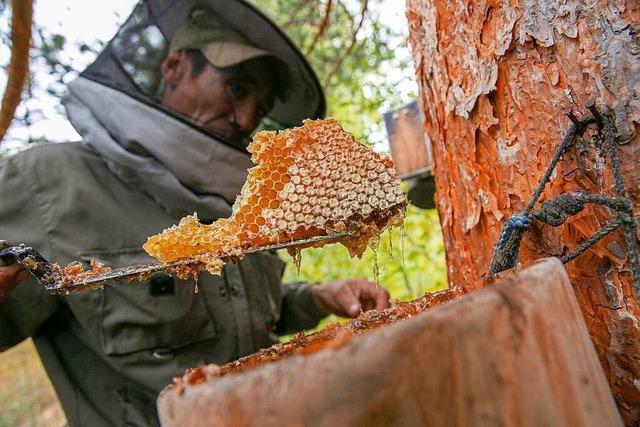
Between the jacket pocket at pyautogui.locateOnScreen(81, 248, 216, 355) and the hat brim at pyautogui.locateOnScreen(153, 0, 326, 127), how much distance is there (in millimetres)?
970

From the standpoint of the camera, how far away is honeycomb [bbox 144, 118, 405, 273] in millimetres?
854

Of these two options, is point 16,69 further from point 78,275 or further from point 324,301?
point 324,301

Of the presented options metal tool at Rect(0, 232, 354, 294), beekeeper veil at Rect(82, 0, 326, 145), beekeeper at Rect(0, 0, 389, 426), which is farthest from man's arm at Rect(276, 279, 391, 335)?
metal tool at Rect(0, 232, 354, 294)

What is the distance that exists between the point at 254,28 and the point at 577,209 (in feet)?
5.16

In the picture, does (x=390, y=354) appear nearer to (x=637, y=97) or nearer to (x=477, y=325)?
(x=477, y=325)

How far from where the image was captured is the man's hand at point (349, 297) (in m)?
1.90

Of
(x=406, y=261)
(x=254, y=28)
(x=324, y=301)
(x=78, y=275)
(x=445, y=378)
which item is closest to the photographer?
(x=445, y=378)

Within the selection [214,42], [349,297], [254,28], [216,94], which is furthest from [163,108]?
[349,297]

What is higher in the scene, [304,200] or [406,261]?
[304,200]

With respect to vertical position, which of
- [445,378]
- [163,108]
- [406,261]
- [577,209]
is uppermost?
[163,108]

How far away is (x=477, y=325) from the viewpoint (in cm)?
43

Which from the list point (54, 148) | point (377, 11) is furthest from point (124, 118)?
point (377, 11)

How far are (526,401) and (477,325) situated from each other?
89 mm

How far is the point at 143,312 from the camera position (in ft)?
4.54
